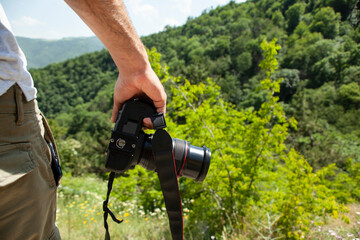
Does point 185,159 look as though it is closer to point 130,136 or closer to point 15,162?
point 130,136

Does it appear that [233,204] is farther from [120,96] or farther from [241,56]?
[241,56]

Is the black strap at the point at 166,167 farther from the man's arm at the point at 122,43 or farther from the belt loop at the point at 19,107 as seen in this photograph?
the belt loop at the point at 19,107

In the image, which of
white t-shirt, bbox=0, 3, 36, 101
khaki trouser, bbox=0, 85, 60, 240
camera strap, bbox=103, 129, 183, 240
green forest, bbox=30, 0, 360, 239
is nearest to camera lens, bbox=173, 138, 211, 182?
camera strap, bbox=103, 129, 183, 240

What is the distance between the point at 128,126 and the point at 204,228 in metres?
2.33

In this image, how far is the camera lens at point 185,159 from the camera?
3.39 feet

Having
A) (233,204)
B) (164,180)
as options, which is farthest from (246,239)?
(164,180)

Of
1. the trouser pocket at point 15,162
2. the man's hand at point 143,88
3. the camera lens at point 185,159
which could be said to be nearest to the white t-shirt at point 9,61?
the trouser pocket at point 15,162

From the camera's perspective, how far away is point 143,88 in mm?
910

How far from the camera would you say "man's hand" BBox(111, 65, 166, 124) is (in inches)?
34.8

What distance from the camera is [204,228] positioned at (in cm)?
280

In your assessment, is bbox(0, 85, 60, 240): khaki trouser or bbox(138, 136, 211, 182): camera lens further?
bbox(138, 136, 211, 182): camera lens

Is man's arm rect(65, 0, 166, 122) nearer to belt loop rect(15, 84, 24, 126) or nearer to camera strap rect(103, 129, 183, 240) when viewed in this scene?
camera strap rect(103, 129, 183, 240)

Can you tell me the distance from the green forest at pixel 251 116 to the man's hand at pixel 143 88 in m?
1.81

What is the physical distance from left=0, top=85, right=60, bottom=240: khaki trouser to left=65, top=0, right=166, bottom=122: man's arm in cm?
39
